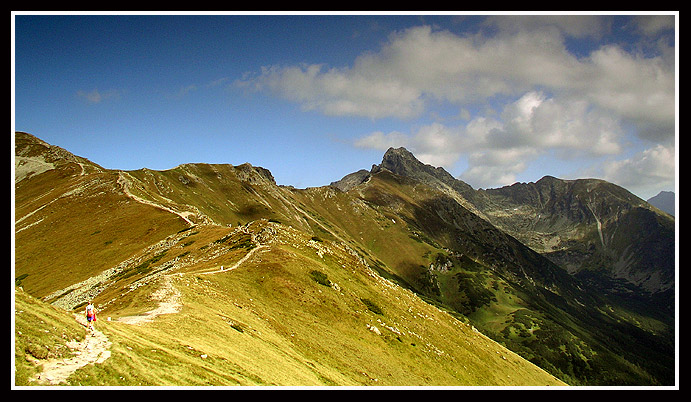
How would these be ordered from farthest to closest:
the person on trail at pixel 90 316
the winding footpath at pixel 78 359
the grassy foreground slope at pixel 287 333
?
the grassy foreground slope at pixel 287 333, the person on trail at pixel 90 316, the winding footpath at pixel 78 359

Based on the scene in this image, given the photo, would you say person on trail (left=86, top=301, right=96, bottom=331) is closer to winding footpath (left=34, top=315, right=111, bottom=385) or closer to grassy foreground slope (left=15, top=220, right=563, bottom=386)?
winding footpath (left=34, top=315, right=111, bottom=385)

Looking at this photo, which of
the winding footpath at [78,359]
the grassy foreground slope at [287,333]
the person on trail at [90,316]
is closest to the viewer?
the winding footpath at [78,359]

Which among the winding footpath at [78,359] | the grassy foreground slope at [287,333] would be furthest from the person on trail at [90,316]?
the grassy foreground slope at [287,333]

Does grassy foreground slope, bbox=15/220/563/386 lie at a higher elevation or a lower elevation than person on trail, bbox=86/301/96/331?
lower

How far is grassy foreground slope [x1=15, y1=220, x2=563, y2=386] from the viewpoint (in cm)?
2575

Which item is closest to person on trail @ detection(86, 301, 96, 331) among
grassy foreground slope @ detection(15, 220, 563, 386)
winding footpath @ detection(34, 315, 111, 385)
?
winding footpath @ detection(34, 315, 111, 385)

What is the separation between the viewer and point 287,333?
1859 inches

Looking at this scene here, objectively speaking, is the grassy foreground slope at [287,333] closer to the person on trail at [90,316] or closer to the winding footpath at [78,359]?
the winding footpath at [78,359]

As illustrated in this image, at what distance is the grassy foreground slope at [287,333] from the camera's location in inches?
1014

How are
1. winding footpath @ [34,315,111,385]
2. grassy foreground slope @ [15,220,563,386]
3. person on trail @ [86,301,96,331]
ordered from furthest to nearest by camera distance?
grassy foreground slope @ [15,220,563,386], person on trail @ [86,301,96,331], winding footpath @ [34,315,111,385]

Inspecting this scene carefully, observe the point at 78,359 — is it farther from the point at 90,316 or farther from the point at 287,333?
the point at 287,333

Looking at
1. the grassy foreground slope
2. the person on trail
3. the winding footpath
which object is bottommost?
→ the grassy foreground slope

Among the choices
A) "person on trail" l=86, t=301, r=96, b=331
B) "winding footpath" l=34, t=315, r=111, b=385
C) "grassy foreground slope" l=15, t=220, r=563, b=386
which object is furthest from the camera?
"grassy foreground slope" l=15, t=220, r=563, b=386

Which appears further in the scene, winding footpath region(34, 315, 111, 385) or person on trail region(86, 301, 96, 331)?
person on trail region(86, 301, 96, 331)
